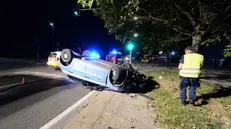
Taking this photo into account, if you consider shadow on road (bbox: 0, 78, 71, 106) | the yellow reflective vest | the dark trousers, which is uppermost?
the yellow reflective vest

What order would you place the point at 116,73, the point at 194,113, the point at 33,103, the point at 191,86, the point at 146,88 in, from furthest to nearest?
the point at 146,88 → the point at 116,73 → the point at 33,103 → the point at 191,86 → the point at 194,113

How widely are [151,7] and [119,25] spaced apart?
2185mm

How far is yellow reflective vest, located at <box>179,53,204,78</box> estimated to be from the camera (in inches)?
277

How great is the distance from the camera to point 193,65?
7.07 m

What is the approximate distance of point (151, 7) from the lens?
1166 centimetres

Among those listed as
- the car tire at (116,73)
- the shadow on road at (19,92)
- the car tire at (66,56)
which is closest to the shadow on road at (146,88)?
the car tire at (116,73)

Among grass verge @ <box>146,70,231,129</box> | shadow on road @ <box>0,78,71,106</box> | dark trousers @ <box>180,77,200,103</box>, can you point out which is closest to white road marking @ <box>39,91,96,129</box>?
shadow on road @ <box>0,78,71,106</box>

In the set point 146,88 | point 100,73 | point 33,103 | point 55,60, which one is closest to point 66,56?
point 100,73

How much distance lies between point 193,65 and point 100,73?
3.82 metres

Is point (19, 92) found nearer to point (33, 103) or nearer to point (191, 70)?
point (33, 103)

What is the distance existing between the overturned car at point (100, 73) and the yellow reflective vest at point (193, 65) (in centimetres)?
311

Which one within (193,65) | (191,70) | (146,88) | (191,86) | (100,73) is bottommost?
(146,88)

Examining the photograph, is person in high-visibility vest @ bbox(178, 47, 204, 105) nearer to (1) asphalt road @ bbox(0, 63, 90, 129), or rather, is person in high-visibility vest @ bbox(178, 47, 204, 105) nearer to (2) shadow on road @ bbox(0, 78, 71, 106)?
(1) asphalt road @ bbox(0, 63, 90, 129)

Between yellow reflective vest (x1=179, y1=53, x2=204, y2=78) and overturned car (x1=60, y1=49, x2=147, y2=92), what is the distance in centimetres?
311
